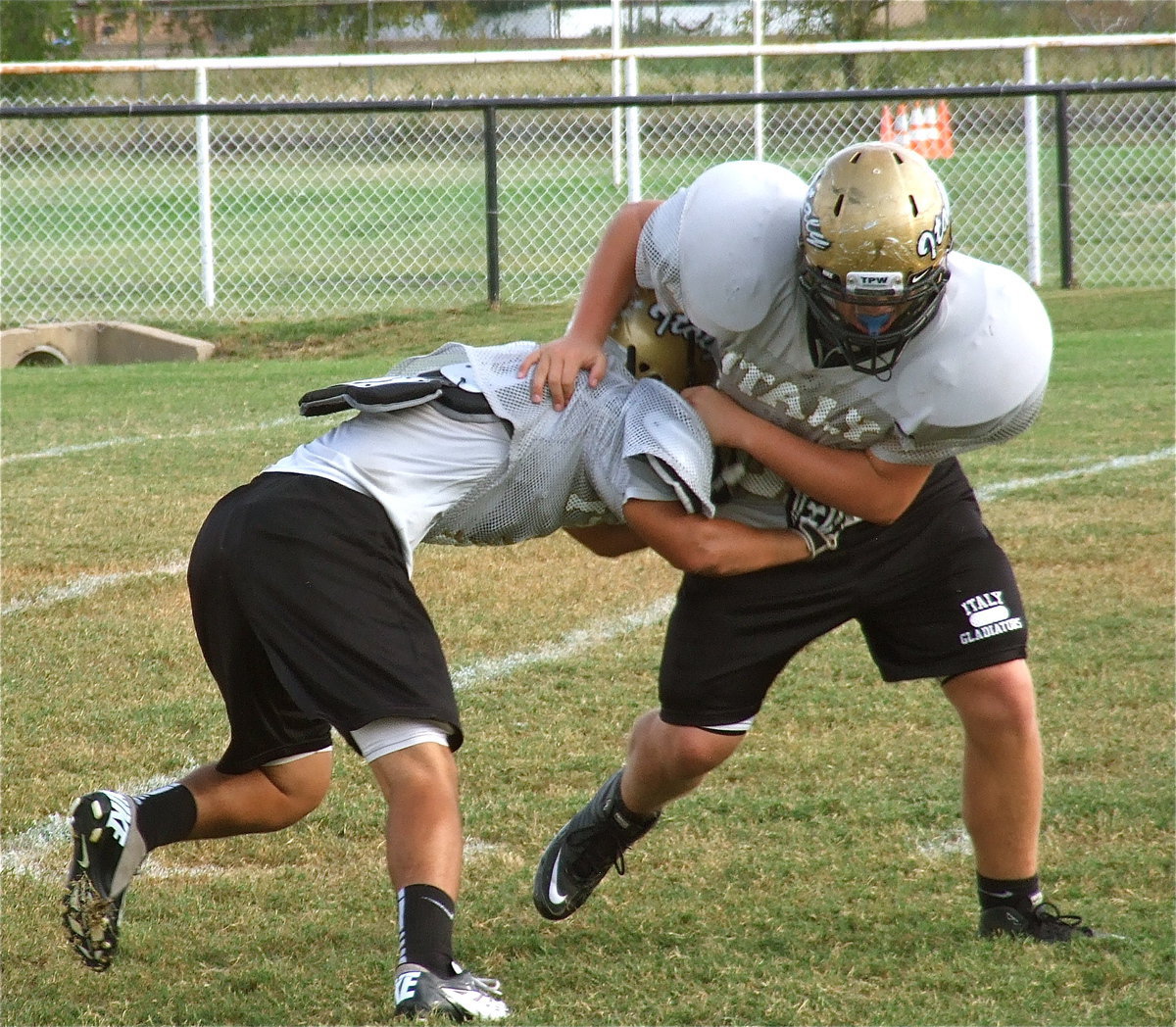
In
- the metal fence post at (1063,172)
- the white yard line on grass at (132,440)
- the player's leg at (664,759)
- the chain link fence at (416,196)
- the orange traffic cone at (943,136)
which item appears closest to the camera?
the player's leg at (664,759)

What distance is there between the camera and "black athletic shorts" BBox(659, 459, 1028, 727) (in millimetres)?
3164

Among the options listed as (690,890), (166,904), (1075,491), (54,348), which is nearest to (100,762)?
(166,904)

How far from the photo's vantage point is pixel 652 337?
3.09 m

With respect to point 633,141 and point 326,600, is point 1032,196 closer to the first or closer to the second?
point 633,141

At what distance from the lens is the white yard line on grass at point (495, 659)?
3578mm

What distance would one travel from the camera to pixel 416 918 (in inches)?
108

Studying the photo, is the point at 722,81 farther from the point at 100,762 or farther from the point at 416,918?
the point at 416,918

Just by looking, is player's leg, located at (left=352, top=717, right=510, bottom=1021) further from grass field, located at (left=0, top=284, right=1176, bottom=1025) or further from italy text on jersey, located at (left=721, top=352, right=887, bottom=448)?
italy text on jersey, located at (left=721, top=352, right=887, bottom=448)

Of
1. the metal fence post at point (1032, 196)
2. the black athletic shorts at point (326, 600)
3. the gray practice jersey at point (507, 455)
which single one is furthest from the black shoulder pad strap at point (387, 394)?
the metal fence post at point (1032, 196)

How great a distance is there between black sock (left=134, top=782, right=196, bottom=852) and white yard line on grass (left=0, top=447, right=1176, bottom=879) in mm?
472

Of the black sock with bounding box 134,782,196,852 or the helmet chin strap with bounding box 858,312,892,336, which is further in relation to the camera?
the black sock with bounding box 134,782,196,852

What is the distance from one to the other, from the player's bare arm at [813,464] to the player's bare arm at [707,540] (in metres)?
0.13

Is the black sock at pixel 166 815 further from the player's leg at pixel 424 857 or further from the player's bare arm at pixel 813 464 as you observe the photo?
the player's bare arm at pixel 813 464

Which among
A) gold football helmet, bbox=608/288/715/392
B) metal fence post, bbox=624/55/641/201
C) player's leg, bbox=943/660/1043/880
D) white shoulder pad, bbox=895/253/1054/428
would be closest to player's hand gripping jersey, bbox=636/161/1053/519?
white shoulder pad, bbox=895/253/1054/428
